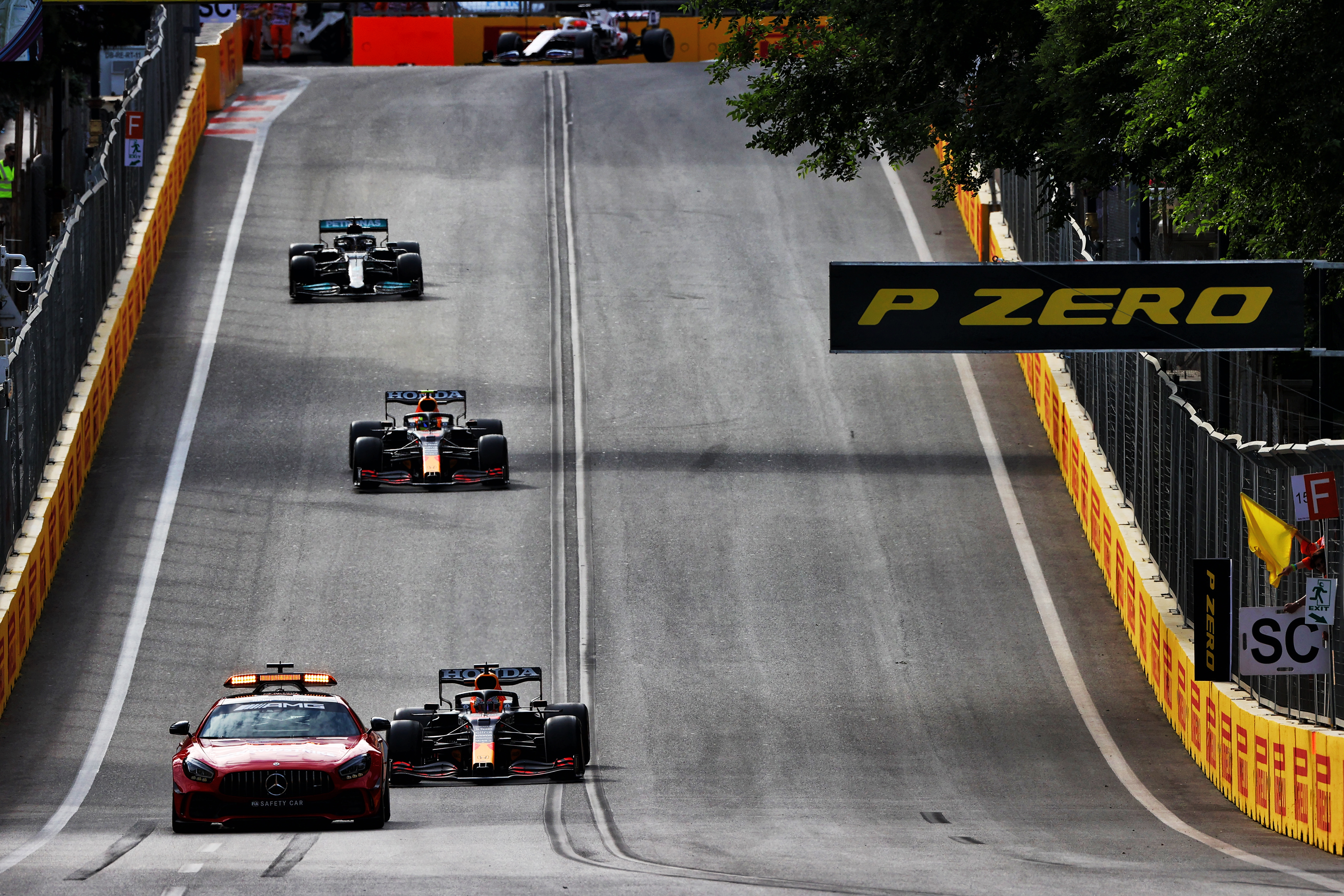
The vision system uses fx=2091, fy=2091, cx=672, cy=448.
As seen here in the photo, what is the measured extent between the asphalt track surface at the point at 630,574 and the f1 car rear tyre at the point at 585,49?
15.1 m

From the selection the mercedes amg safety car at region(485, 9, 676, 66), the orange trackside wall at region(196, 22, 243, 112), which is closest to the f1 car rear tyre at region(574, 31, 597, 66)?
the mercedes amg safety car at region(485, 9, 676, 66)

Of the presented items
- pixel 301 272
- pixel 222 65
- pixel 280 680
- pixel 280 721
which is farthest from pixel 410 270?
pixel 280 721

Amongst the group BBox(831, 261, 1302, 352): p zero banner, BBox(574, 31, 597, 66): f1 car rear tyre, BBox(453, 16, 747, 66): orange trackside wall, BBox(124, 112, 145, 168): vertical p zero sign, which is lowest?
BBox(831, 261, 1302, 352): p zero banner

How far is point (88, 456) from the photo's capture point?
2648 cm

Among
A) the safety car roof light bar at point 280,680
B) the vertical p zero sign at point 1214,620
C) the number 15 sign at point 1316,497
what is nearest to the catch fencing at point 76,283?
the safety car roof light bar at point 280,680

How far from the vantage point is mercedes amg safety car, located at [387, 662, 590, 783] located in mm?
16828

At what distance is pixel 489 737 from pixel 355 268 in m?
17.4

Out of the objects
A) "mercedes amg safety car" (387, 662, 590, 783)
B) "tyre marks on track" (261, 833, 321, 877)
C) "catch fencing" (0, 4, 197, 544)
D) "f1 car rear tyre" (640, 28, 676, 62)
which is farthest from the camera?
"f1 car rear tyre" (640, 28, 676, 62)

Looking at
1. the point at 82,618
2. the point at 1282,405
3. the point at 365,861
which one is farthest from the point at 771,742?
the point at 1282,405

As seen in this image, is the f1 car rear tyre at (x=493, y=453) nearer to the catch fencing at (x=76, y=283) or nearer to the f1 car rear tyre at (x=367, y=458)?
the f1 car rear tyre at (x=367, y=458)

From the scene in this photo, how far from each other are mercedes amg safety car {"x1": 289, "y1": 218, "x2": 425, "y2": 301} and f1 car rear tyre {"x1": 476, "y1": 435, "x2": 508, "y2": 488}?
7.95 m

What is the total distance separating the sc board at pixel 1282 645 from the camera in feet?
45.9

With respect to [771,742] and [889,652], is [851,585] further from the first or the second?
[771,742]

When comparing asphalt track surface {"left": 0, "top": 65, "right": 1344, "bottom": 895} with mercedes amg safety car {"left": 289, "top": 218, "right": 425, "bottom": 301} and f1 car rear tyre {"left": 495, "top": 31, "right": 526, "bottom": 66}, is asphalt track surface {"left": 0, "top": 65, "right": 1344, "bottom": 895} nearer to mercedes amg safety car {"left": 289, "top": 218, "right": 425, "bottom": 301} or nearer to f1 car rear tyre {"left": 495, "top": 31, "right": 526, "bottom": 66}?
mercedes amg safety car {"left": 289, "top": 218, "right": 425, "bottom": 301}
